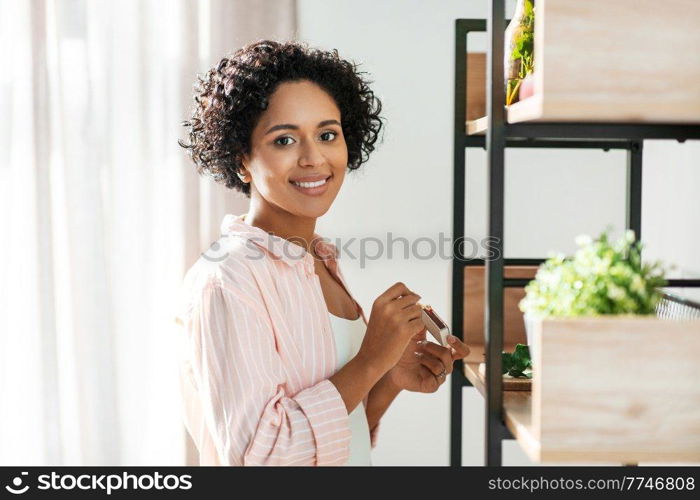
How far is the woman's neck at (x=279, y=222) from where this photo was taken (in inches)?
51.6

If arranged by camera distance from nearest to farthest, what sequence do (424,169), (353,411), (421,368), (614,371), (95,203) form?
(614,371) → (353,411) → (421,368) → (95,203) → (424,169)

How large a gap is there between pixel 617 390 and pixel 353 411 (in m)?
0.56

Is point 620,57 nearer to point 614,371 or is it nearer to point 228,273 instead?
point 614,371

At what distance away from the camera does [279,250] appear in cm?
123

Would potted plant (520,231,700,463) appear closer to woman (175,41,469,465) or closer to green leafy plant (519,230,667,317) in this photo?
green leafy plant (519,230,667,317)

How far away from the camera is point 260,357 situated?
1.13m

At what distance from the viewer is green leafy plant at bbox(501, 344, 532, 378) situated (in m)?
1.24

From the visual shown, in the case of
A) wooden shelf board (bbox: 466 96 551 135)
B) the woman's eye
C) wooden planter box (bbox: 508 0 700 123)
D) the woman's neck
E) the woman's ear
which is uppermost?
wooden planter box (bbox: 508 0 700 123)

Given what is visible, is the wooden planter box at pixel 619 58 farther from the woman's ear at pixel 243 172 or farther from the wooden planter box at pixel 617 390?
the woman's ear at pixel 243 172

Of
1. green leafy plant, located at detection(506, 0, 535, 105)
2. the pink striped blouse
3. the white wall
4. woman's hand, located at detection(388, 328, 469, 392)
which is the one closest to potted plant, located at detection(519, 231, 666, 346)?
green leafy plant, located at detection(506, 0, 535, 105)

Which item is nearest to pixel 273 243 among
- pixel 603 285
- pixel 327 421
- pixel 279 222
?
pixel 279 222

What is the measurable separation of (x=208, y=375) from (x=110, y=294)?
1197 mm
